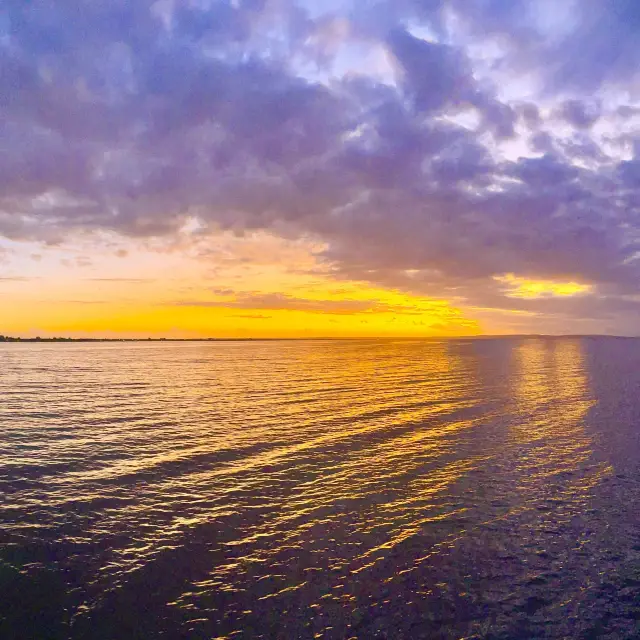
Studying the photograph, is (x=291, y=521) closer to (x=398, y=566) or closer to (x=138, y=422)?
(x=398, y=566)

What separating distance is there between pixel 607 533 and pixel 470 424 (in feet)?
72.1

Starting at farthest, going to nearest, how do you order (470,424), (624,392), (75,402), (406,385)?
(406,385)
(624,392)
(75,402)
(470,424)

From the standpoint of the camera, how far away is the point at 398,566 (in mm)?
16156

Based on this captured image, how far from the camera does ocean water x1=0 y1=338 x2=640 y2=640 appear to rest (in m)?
13.4

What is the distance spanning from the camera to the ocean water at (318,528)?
1345cm

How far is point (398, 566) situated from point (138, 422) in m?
30.8

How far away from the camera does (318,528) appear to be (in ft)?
62.8

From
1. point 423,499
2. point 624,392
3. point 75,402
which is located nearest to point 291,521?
point 423,499

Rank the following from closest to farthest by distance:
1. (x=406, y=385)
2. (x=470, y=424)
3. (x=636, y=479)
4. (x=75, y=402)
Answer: (x=636, y=479), (x=470, y=424), (x=75, y=402), (x=406, y=385)

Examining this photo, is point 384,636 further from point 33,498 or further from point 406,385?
point 406,385

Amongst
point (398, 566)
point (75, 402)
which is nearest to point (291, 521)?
point (398, 566)

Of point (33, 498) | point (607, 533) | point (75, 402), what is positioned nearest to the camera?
point (607, 533)

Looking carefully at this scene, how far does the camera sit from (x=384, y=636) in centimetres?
1260

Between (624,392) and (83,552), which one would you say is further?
(624,392)
